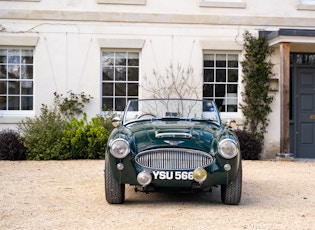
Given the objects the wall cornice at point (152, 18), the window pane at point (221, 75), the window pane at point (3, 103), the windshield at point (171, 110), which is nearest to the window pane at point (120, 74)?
the wall cornice at point (152, 18)

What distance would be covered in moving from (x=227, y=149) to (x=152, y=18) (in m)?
7.73

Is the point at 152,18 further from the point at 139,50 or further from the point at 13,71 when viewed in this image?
the point at 13,71

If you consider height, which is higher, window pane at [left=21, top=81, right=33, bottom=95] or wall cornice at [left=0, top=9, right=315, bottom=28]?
wall cornice at [left=0, top=9, right=315, bottom=28]

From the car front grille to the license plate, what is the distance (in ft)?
0.22

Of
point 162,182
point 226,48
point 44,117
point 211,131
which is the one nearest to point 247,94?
point 226,48

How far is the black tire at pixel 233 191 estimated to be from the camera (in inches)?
255

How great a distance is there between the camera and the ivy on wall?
13.5m

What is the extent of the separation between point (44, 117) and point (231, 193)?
23.6 ft

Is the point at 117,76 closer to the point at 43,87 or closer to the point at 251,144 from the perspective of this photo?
the point at 43,87

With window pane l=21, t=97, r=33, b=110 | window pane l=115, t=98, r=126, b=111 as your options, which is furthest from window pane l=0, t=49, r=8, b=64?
window pane l=115, t=98, r=126, b=111

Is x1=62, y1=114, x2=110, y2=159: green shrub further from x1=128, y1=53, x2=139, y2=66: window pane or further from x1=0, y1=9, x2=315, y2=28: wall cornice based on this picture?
x1=0, y1=9, x2=315, y2=28: wall cornice

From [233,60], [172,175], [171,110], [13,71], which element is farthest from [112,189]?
[233,60]

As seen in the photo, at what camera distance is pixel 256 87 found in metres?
13.5

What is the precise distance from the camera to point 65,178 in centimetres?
915
